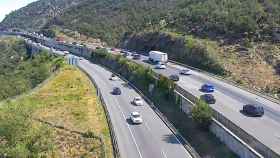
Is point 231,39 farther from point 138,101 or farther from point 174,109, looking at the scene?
point 174,109

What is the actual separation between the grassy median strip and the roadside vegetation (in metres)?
9.12

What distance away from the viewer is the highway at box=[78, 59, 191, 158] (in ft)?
177

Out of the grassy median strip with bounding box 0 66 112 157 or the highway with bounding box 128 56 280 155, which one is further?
the grassy median strip with bounding box 0 66 112 157

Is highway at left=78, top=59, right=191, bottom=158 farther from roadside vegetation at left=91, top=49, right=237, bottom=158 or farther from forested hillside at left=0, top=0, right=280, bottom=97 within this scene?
forested hillside at left=0, top=0, right=280, bottom=97

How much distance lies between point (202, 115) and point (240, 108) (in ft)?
27.2

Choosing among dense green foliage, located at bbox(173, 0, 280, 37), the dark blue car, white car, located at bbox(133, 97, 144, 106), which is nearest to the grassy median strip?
white car, located at bbox(133, 97, 144, 106)

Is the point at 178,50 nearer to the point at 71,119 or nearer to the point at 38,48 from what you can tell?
the point at 71,119

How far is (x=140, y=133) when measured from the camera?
6294 centimetres

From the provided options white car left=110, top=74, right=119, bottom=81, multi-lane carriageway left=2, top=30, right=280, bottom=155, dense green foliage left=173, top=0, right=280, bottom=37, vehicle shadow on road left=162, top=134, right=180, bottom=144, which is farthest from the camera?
dense green foliage left=173, top=0, right=280, bottom=37

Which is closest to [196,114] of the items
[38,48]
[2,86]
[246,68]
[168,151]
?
[168,151]

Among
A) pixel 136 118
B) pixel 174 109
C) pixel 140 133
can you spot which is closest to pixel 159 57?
pixel 174 109

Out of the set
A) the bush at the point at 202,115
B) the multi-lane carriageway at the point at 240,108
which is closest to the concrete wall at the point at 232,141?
the bush at the point at 202,115

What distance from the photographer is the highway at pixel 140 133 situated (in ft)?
177

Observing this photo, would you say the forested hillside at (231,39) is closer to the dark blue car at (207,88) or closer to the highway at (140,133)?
the dark blue car at (207,88)
